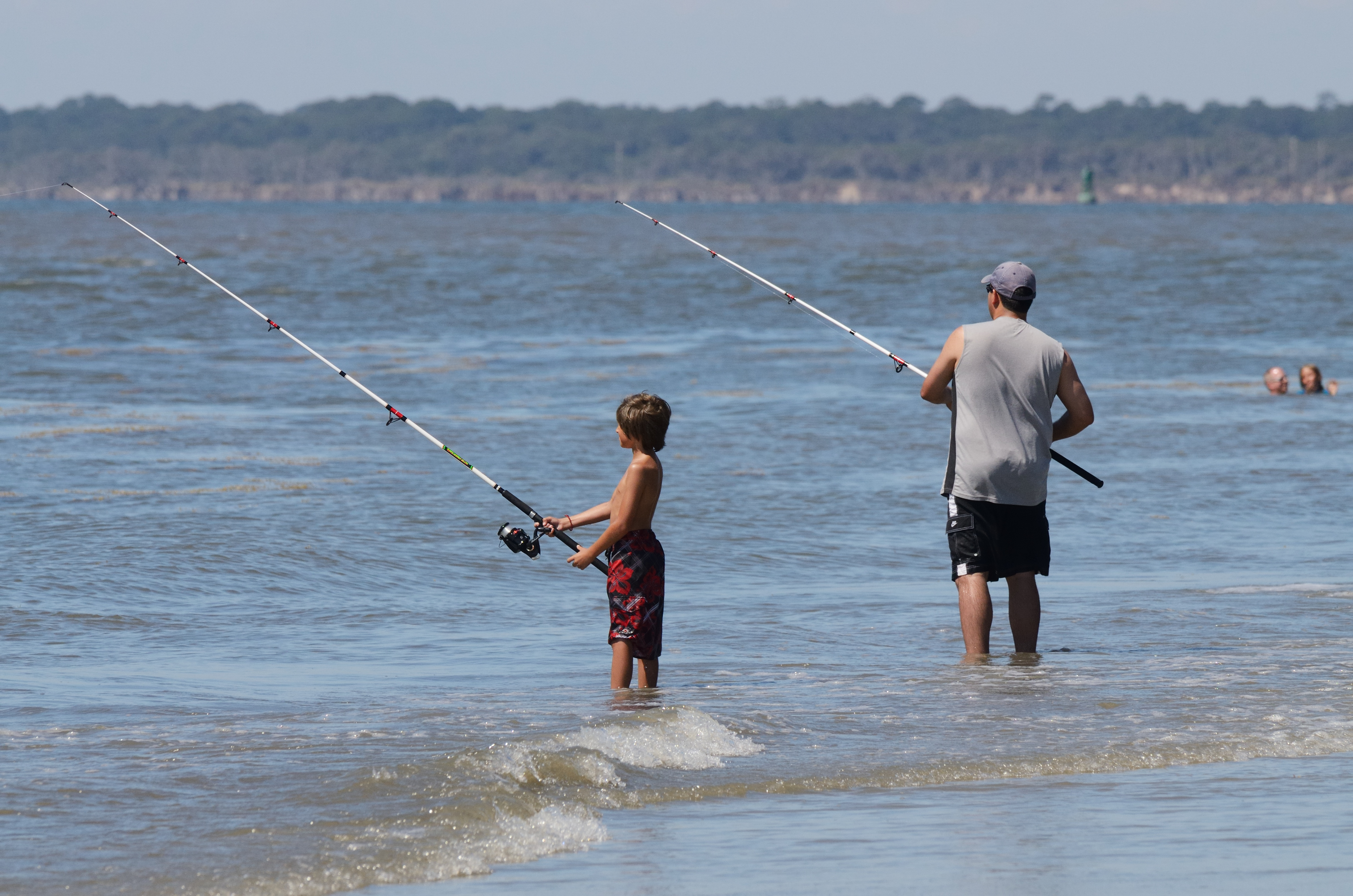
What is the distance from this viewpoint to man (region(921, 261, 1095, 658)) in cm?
566

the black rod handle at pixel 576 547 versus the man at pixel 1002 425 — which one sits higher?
the man at pixel 1002 425

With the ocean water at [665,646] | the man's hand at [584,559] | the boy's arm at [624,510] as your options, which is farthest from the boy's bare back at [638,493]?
the ocean water at [665,646]

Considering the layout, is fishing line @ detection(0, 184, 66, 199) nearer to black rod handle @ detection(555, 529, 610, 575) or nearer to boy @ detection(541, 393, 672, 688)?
black rod handle @ detection(555, 529, 610, 575)

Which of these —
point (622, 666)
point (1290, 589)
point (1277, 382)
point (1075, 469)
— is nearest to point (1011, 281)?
point (1075, 469)

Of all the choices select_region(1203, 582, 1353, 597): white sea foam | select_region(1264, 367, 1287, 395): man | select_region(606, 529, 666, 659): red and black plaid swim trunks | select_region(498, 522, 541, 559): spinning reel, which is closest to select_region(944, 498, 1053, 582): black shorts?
select_region(606, 529, 666, 659): red and black plaid swim trunks

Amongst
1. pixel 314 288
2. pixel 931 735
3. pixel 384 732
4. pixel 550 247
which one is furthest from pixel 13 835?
pixel 550 247

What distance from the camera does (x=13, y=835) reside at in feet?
13.6

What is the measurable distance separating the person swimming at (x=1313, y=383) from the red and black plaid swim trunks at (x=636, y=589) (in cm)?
1130

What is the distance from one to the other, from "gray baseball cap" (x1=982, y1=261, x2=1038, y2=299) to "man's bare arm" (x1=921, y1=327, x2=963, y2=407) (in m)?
0.20

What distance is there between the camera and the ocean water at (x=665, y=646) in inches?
162

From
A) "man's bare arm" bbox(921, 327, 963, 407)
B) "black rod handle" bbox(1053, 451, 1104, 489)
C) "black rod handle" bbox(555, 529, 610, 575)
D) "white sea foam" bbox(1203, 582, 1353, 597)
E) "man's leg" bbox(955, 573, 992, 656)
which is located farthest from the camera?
"white sea foam" bbox(1203, 582, 1353, 597)

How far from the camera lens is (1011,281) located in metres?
5.77

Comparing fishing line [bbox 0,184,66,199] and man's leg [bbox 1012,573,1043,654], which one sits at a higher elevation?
fishing line [bbox 0,184,66,199]

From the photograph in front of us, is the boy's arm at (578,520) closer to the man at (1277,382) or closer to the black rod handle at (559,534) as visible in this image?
the black rod handle at (559,534)
